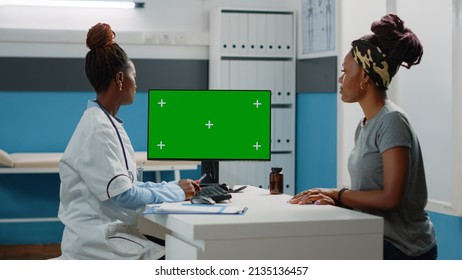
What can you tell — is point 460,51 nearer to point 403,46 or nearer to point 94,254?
point 403,46

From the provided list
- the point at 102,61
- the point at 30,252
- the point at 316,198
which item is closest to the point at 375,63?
the point at 316,198

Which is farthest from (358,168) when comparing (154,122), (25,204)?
(25,204)

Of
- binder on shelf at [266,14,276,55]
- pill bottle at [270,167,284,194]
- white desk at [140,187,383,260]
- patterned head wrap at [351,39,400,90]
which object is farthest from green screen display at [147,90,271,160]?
binder on shelf at [266,14,276,55]

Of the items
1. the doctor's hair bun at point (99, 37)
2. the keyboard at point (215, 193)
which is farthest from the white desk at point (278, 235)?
the doctor's hair bun at point (99, 37)

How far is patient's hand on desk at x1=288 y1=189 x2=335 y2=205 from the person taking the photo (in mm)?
2510

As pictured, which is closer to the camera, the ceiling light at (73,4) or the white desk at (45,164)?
the white desk at (45,164)

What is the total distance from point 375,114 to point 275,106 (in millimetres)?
3000

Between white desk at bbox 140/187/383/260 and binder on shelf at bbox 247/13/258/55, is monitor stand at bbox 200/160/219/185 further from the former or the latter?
binder on shelf at bbox 247/13/258/55

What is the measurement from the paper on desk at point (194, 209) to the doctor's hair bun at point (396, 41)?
2.25ft

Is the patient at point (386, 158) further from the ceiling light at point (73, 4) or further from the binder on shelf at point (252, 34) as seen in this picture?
the ceiling light at point (73, 4)

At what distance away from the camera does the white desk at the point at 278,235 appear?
2.07m

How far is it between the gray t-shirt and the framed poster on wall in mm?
2487

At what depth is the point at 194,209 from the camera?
91.0 inches

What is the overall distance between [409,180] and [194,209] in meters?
0.68
